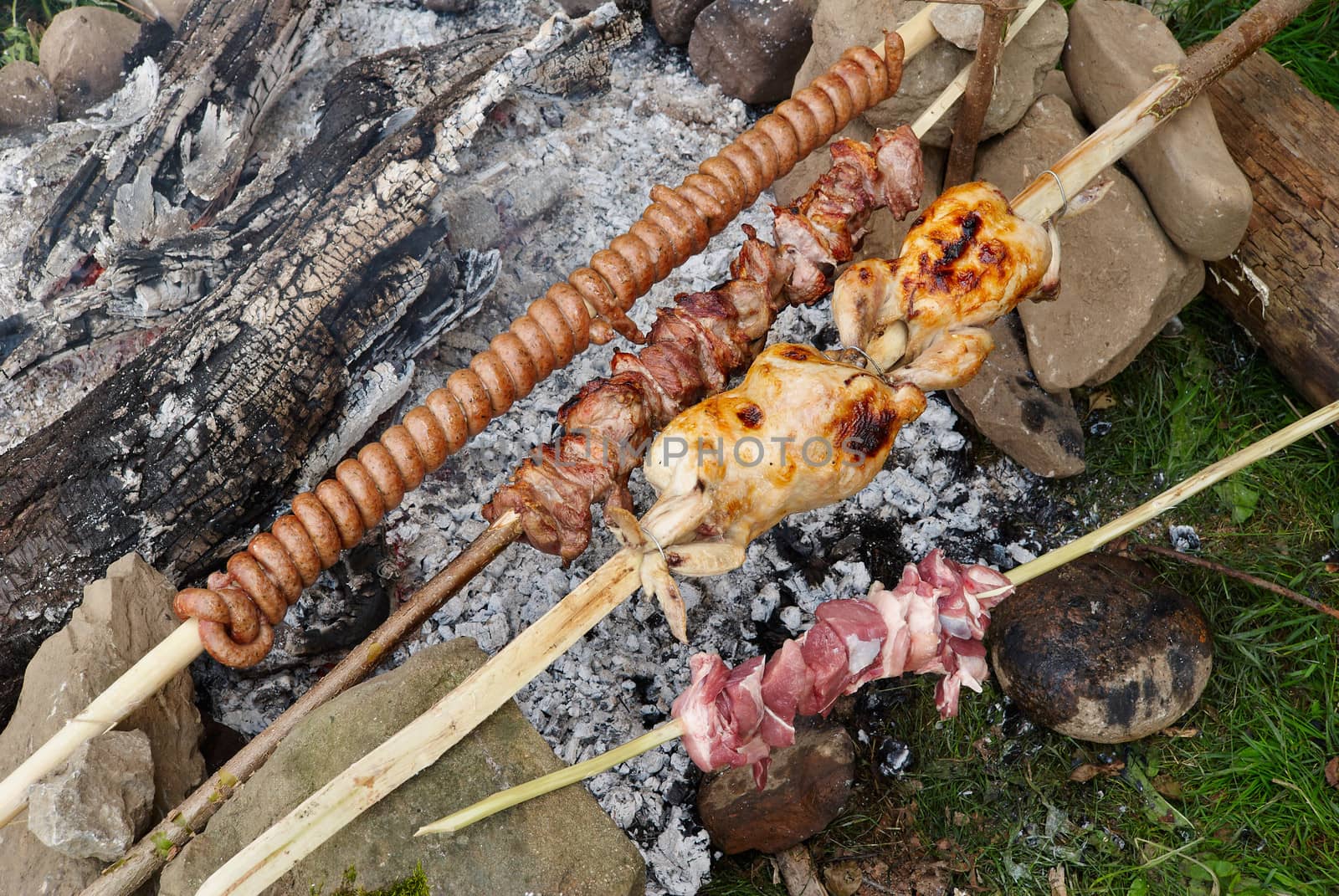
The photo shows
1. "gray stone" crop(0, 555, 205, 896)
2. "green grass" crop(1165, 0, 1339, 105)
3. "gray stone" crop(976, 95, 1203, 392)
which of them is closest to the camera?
"gray stone" crop(0, 555, 205, 896)

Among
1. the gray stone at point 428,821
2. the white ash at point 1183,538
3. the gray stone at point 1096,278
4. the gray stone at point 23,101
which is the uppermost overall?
the gray stone at point 23,101

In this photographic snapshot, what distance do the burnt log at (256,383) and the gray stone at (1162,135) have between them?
229cm

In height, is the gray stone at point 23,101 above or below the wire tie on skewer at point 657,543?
above

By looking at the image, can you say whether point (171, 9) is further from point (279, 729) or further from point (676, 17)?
point (279, 729)

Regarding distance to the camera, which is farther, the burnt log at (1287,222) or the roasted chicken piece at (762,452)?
the burnt log at (1287,222)

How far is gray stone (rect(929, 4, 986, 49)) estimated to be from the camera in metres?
3.36

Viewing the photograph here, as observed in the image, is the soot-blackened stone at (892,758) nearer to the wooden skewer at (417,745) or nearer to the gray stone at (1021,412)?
the gray stone at (1021,412)

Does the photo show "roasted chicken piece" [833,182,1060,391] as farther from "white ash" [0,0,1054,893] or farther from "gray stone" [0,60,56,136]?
"gray stone" [0,60,56,136]

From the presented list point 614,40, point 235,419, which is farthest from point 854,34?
point 235,419

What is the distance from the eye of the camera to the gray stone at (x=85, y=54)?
175 inches

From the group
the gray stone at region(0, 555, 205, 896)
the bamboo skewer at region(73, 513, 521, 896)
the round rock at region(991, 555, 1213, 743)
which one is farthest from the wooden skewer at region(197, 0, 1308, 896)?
the round rock at region(991, 555, 1213, 743)

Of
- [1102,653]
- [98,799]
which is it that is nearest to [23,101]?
[98,799]

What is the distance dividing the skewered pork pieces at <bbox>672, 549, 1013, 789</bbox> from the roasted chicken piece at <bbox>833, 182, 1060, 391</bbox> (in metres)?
0.60

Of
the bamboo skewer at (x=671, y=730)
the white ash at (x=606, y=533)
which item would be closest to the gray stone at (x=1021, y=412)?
the white ash at (x=606, y=533)
